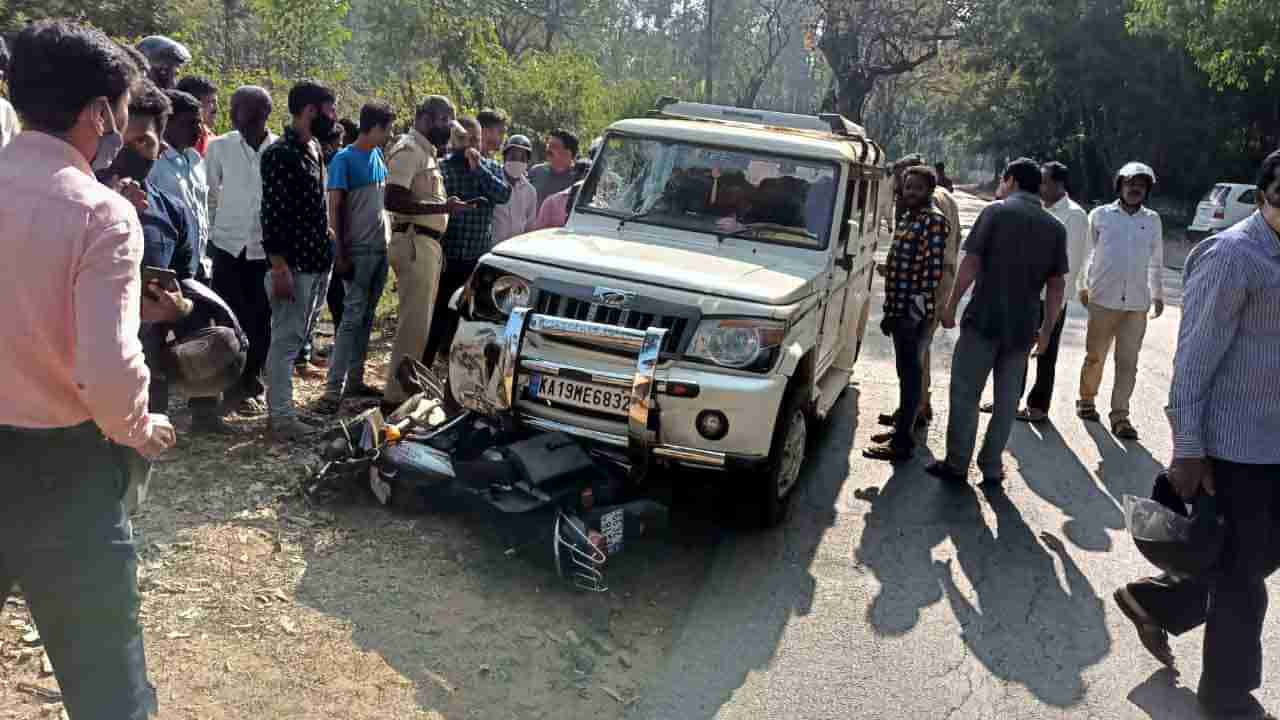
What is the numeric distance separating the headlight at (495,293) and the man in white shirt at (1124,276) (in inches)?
198

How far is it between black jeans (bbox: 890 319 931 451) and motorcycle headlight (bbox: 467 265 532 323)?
2.79m

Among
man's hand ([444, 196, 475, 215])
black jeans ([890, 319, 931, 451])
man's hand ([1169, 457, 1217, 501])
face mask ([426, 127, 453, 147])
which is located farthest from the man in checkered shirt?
man's hand ([1169, 457, 1217, 501])

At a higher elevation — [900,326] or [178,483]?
[900,326]

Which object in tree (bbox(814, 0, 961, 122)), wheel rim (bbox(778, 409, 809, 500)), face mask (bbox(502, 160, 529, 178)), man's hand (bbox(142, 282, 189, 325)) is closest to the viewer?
man's hand (bbox(142, 282, 189, 325))

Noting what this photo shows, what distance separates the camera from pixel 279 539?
4.98 metres

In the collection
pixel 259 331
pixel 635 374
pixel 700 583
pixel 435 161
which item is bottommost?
pixel 700 583

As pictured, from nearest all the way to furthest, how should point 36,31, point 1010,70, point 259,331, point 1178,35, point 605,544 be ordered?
point 36,31 → point 605,544 → point 259,331 → point 1178,35 → point 1010,70

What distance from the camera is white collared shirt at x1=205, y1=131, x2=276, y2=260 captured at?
650 centimetres

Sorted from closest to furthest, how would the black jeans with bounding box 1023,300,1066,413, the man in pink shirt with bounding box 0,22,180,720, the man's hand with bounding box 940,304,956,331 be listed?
the man in pink shirt with bounding box 0,22,180,720 → the man's hand with bounding box 940,304,956,331 → the black jeans with bounding box 1023,300,1066,413

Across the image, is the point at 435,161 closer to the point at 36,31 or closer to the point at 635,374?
the point at 635,374

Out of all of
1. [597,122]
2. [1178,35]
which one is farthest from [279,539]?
[1178,35]

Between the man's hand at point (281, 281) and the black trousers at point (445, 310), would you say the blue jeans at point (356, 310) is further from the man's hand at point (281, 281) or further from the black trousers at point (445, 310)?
the man's hand at point (281, 281)

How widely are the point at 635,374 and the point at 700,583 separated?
1060 mm

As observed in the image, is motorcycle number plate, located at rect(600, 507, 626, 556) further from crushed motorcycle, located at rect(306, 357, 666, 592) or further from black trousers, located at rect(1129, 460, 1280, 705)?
black trousers, located at rect(1129, 460, 1280, 705)
